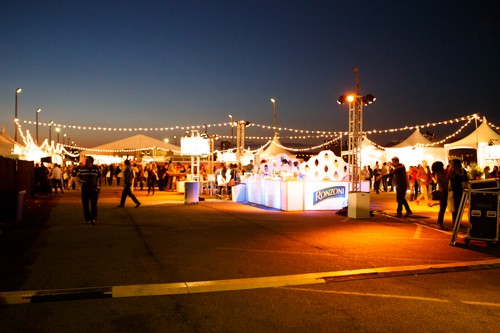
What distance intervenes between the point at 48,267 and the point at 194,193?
11.4 m

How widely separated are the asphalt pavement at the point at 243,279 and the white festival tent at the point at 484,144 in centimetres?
1203

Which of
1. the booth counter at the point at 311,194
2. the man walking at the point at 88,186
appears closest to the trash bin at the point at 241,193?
the booth counter at the point at 311,194

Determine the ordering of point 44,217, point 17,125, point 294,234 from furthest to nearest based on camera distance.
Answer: point 17,125 < point 44,217 < point 294,234

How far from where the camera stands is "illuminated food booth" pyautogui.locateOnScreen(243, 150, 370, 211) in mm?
15570

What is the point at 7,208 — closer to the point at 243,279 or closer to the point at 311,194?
the point at 243,279

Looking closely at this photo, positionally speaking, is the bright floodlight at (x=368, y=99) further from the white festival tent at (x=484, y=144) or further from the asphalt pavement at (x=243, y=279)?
the white festival tent at (x=484, y=144)

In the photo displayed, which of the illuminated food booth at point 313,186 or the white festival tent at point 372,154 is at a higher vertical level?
the white festival tent at point 372,154

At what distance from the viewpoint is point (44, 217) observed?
13523mm

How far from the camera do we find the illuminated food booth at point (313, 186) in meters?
15.6

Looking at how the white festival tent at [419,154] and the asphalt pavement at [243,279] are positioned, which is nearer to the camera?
the asphalt pavement at [243,279]

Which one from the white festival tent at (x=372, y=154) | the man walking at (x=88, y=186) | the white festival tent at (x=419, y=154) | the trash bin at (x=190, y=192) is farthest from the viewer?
the white festival tent at (x=372, y=154)

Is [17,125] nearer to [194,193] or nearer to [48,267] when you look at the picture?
[194,193]

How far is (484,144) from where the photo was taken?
75.3 ft

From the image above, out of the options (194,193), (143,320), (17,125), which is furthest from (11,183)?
(17,125)
